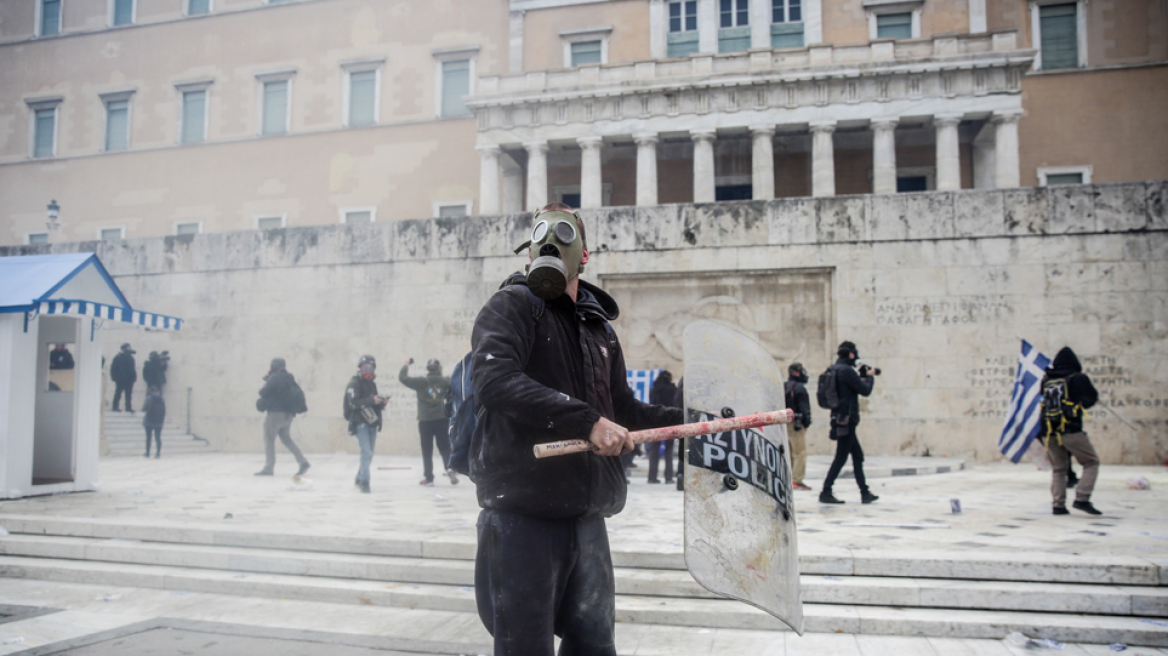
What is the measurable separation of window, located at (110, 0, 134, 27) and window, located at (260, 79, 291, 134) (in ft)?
27.6

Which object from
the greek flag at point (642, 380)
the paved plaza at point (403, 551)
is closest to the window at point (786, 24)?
the greek flag at point (642, 380)

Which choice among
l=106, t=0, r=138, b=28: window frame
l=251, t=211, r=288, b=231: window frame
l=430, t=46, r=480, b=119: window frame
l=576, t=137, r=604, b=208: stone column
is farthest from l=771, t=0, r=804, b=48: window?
l=106, t=0, r=138, b=28: window frame

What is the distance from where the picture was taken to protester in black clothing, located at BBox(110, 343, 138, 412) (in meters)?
16.8

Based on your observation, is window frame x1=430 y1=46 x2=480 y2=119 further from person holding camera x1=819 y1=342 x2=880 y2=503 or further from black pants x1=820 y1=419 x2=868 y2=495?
black pants x1=820 y1=419 x2=868 y2=495

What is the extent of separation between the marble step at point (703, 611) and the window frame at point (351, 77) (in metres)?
29.3

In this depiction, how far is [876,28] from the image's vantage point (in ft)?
95.3

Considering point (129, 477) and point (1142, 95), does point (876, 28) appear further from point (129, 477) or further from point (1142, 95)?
point (129, 477)

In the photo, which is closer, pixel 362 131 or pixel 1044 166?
pixel 1044 166

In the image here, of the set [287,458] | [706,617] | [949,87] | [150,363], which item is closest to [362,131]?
[150,363]

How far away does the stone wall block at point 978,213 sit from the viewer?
1383cm

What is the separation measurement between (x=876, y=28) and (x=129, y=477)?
28859 millimetres

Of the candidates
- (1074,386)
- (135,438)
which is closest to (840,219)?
(1074,386)

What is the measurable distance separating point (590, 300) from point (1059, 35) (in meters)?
32.8

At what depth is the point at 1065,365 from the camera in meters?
8.00
